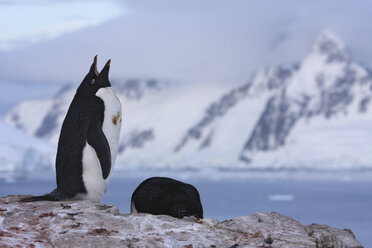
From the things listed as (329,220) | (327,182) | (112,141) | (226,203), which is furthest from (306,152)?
(112,141)

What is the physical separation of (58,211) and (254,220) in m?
2.22

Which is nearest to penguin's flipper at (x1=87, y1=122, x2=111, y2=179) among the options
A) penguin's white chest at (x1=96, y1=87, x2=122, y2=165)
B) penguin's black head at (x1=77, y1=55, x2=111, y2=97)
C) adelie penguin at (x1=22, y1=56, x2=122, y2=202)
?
adelie penguin at (x1=22, y1=56, x2=122, y2=202)

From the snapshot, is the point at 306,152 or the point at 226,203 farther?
the point at 306,152

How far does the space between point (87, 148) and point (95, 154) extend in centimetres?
12

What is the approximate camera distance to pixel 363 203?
98188 mm

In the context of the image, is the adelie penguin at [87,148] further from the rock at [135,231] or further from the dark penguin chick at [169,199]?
the dark penguin chick at [169,199]

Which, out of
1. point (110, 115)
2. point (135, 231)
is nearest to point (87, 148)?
point (110, 115)

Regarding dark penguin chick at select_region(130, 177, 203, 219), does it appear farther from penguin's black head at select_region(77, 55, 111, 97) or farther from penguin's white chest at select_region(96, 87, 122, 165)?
penguin's black head at select_region(77, 55, 111, 97)

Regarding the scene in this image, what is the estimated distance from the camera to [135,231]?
732 centimetres

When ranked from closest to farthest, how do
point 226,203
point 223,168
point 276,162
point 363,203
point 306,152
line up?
1. point 226,203
2. point 363,203
3. point 306,152
4. point 276,162
5. point 223,168

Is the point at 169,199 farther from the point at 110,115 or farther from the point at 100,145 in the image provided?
the point at 110,115

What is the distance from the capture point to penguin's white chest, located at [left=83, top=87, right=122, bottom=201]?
8.43 m

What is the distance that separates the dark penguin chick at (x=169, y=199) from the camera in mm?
7988

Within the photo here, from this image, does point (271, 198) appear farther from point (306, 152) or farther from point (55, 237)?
point (55, 237)
